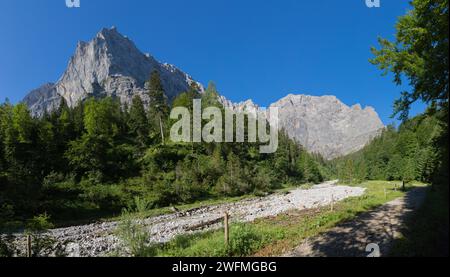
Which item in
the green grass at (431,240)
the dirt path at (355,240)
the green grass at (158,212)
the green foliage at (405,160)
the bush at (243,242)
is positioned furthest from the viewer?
the green foliage at (405,160)

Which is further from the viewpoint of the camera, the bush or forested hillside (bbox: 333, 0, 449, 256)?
the bush

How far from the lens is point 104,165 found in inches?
1731

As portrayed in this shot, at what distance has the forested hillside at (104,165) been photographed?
30438mm

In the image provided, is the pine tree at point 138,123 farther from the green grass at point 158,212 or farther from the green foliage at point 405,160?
the green foliage at point 405,160

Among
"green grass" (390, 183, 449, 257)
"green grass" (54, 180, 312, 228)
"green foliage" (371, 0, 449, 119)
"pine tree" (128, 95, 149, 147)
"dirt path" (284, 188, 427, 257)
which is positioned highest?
"pine tree" (128, 95, 149, 147)

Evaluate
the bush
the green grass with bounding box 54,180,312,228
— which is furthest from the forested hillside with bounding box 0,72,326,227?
the bush

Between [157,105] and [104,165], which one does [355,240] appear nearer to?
[104,165]

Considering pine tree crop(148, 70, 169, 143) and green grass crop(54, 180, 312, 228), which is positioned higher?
pine tree crop(148, 70, 169, 143)

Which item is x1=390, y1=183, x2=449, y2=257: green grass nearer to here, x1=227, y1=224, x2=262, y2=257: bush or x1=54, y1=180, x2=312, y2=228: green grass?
x1=227, y1=224, x2=262, y2=257: bush

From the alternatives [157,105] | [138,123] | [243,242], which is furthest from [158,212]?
[157,105]

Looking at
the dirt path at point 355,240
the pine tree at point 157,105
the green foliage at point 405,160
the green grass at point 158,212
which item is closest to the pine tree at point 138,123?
the pine tree at point 157,105

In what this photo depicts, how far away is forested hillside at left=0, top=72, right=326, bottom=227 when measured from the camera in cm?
3044
